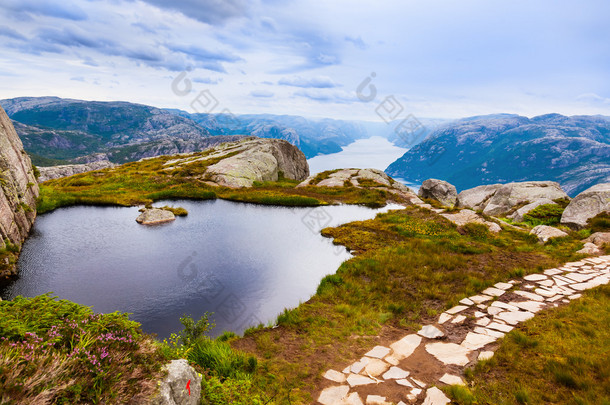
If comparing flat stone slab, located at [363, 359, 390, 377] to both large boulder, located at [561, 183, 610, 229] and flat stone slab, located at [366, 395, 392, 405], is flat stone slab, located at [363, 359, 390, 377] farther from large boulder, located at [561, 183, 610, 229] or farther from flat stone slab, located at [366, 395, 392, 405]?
large boulder, located at [561, 183, 610, 229]

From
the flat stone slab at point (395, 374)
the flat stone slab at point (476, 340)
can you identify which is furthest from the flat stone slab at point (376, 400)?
the flat stone slab at point (476, 340)

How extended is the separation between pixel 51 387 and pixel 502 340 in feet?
39.1

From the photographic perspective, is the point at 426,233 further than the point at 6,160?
Yes

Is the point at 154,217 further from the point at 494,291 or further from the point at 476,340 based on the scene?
the point at 494,291

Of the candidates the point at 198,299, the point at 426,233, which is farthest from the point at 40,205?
A: the point at 426,233

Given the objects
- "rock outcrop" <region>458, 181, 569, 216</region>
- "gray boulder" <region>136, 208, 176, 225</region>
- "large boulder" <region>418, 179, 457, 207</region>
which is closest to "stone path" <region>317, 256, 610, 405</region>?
"gray boulder" <region>136, 208, 176, 225</region>

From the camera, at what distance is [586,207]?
2514 cm

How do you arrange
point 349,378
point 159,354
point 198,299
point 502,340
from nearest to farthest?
point 159,354, point 349,378, point 502,340, point 198,299

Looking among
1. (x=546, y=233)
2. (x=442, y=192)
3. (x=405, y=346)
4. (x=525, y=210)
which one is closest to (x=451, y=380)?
(x=405, y=346)

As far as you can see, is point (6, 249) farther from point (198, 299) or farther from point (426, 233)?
point (426, 233)

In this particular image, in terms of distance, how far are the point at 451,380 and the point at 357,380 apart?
2.65 metres

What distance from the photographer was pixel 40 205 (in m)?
27.8

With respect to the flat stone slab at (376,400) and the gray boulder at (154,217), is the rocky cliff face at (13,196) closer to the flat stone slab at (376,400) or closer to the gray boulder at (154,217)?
the gray boulder at (154,217)

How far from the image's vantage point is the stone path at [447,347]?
789cm
